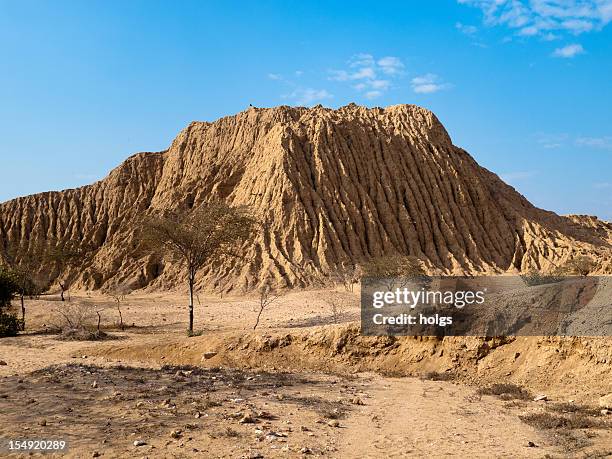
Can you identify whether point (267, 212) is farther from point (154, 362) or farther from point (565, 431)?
point (565, 431)

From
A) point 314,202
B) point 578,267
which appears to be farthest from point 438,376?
point 314,202

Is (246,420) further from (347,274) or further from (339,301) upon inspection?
(347,274)

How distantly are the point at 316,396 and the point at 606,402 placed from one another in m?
5.26

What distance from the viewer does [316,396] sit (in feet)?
34.8

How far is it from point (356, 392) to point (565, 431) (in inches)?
167

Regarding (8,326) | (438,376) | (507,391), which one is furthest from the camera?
(8,326)

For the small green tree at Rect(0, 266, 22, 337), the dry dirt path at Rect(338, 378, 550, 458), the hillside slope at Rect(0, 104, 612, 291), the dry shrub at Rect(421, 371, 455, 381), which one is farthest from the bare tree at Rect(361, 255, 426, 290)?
the dry dirt path at Rect(338, 378, 550, 458)

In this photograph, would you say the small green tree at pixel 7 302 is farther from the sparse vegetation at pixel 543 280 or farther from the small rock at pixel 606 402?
the small rock at pixel 606 402

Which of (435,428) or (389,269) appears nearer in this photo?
(435,428)

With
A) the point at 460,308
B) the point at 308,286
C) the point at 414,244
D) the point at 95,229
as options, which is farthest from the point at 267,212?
the point at 460,308

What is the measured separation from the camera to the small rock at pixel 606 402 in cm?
898

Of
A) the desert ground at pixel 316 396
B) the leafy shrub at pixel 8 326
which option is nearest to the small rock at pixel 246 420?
the desert ground at pixel 316 396

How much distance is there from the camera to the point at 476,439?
7.91m

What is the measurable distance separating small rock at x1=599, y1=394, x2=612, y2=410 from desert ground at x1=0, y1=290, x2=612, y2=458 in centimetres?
4
